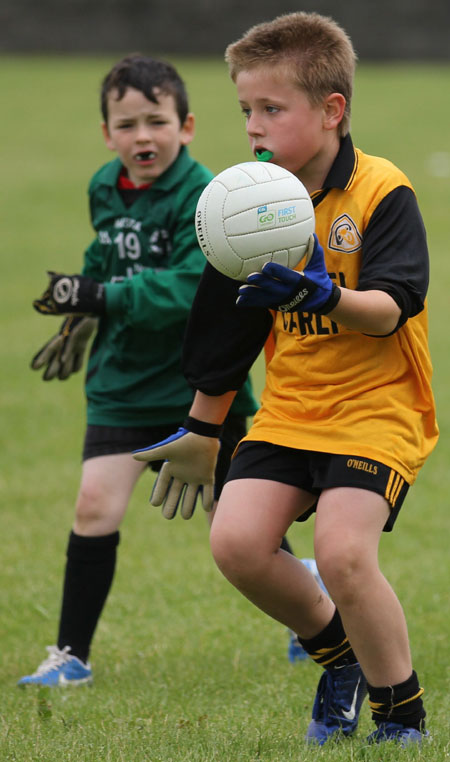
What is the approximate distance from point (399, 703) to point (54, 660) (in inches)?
60.3

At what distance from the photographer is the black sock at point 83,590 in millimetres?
4234

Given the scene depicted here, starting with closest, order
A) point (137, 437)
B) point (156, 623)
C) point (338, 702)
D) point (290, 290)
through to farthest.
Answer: point (290, 290), point (338, 702), point (137, 437), point (156, 623)

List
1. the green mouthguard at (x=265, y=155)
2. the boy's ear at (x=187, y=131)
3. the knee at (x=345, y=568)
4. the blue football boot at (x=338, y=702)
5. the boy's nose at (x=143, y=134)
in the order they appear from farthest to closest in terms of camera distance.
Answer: the boy's ear at (x=187, y=131)
the boy's nose at (x=143, y=134)
the blue football boot at (x=338, y=702)
the green mouthguard at (x=265, y=155)
the knee at (x=345, y=568)

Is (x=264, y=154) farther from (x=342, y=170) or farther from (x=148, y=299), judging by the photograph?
(x=148, y=299)

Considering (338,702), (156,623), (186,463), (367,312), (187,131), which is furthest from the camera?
(156,623)

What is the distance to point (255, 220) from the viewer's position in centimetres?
286

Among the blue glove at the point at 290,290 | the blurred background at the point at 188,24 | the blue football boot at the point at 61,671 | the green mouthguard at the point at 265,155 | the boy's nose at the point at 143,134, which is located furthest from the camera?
the blurred background at the point at 188,24

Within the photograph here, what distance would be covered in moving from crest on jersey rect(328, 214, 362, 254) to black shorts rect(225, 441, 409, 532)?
55cm

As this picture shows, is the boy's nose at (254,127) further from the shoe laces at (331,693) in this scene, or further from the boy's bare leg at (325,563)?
the shoe laces at (331,693)

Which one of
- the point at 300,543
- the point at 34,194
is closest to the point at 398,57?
the point at 34,194

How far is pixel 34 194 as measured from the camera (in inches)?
707

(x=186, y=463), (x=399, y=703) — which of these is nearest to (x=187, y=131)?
(x=186, y=463)

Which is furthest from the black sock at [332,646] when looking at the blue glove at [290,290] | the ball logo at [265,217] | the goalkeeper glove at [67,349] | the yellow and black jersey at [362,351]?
the goalkeeper glove at [67,349]

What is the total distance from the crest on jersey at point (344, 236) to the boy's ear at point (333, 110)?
0.27 m
